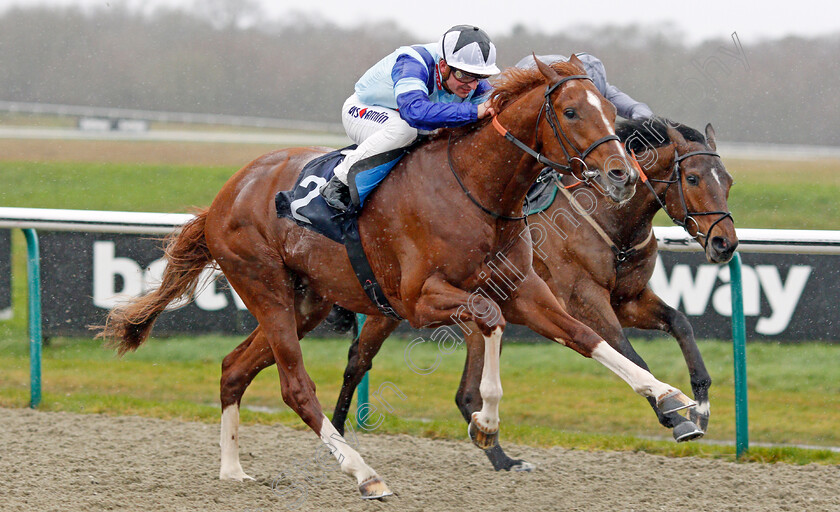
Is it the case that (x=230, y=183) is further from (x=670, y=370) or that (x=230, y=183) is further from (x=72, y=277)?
(x=670, y=370)

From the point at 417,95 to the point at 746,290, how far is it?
343 cm

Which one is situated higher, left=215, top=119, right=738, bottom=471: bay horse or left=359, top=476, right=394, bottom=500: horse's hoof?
left=215, top=119, right=738, bottom=471: bay horse

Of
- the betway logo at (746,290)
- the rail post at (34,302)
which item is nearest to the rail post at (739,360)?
the betway logo at (746,290)

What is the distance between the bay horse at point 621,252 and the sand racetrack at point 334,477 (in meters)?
0.30

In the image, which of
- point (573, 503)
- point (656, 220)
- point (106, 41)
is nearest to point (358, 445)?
point (573, 503)

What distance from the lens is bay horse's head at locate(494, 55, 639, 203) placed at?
3008mm

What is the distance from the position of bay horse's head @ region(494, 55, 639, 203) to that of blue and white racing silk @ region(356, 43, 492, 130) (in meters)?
0.24

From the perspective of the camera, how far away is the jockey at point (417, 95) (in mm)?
3447

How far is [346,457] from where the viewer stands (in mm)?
3738

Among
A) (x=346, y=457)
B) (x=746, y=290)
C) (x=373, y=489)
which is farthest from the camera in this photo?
(x=746, y=290)

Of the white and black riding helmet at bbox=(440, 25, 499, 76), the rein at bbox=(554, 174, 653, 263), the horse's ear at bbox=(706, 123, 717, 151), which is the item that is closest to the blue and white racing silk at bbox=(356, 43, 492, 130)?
the white and black riding helmet at bbox=(440, 25, 499, 76)

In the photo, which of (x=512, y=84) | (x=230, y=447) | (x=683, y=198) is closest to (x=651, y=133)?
(x=683, y=198)

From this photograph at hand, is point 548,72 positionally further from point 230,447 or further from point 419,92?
point 230,447

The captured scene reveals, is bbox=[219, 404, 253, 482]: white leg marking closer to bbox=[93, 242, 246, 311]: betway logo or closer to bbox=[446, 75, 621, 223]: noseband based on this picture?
bbox=[446, 75, 621, 223]: noseband
